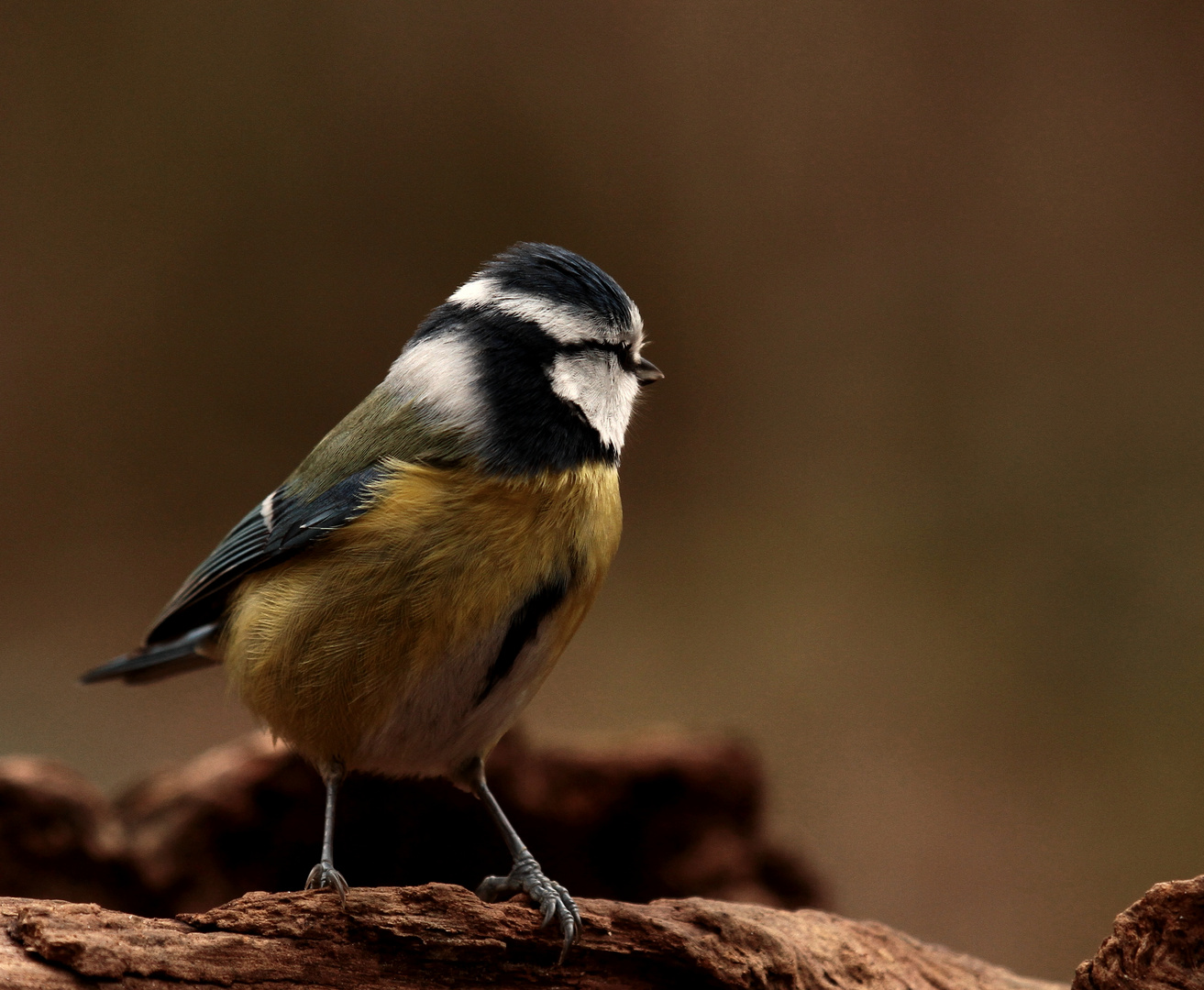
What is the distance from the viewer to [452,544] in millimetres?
1413

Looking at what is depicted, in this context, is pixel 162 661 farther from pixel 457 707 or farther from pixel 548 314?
pixel 548 314

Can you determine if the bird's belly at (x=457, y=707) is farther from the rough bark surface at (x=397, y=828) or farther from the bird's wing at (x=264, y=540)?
the rough bark surface at (x=397, y=828)

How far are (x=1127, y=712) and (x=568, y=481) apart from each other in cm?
277

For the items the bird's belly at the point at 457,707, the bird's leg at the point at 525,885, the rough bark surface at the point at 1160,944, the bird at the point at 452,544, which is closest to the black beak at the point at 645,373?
the bird at the point at 452,544

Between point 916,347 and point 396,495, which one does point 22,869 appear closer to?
point 396,495

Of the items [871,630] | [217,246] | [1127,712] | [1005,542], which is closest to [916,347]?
[1005,542]

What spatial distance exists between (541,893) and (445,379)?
2.23 feet

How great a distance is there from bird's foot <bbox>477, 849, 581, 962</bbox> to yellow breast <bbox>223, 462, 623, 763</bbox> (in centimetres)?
28

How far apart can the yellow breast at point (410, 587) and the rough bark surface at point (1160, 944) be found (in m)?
0.73

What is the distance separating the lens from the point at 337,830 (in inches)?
78.6

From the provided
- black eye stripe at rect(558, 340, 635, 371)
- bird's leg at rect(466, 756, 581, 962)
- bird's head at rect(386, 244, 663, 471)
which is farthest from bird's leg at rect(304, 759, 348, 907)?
black eye stripe at rect(558, 340, 635, 371)

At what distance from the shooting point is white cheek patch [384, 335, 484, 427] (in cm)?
153

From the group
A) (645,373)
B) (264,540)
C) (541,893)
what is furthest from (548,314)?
(541,893)

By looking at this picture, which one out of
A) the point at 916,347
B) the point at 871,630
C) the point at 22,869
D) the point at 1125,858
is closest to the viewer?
the point at 22,869
